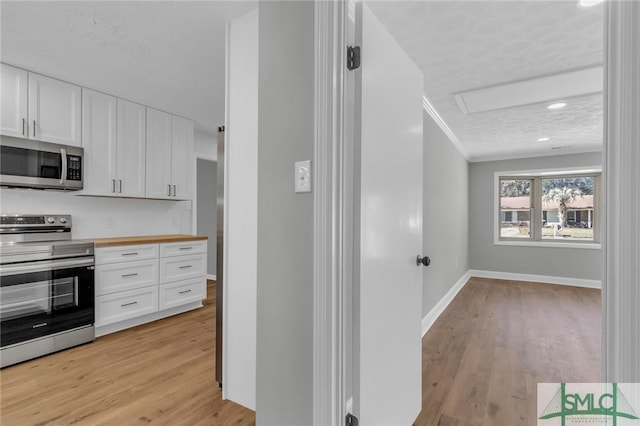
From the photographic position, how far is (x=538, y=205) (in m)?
5.87

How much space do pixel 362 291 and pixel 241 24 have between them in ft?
5.72

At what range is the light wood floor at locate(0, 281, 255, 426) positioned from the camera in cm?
178

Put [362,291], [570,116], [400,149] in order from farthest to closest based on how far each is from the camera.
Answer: [570,116], [400,149], [362,291]

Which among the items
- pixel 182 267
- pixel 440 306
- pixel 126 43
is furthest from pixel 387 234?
pixel 182 267

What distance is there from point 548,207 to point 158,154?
667 cm

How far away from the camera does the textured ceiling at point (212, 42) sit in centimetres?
178

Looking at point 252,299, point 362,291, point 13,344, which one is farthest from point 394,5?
point 13,344

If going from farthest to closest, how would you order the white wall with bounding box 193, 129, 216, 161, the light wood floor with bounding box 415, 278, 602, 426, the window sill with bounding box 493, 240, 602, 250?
the window sill with bounding box 493, 240, 602, 250 < the white wall with bounding box 193, 129, 216, 161 < the light wood floor with bounding box 415, 278, 602, 426

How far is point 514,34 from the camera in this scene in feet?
6.42

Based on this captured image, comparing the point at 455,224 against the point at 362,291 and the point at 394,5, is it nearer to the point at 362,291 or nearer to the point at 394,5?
the point at 394,5

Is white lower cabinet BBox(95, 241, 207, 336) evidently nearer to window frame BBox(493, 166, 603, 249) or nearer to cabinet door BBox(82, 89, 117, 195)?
cabinet door BBox(82, 89, 117, 195)

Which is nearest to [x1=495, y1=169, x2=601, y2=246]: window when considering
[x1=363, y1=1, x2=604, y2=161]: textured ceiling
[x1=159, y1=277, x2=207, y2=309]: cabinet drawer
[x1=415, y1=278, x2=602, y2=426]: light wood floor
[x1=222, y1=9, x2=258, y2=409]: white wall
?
[x1=415, y1=278, x2=602, y2=426]: light wood floor

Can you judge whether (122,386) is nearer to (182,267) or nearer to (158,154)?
(182,267)

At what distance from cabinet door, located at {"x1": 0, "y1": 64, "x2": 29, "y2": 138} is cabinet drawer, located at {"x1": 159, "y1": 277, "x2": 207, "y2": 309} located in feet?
6.31
